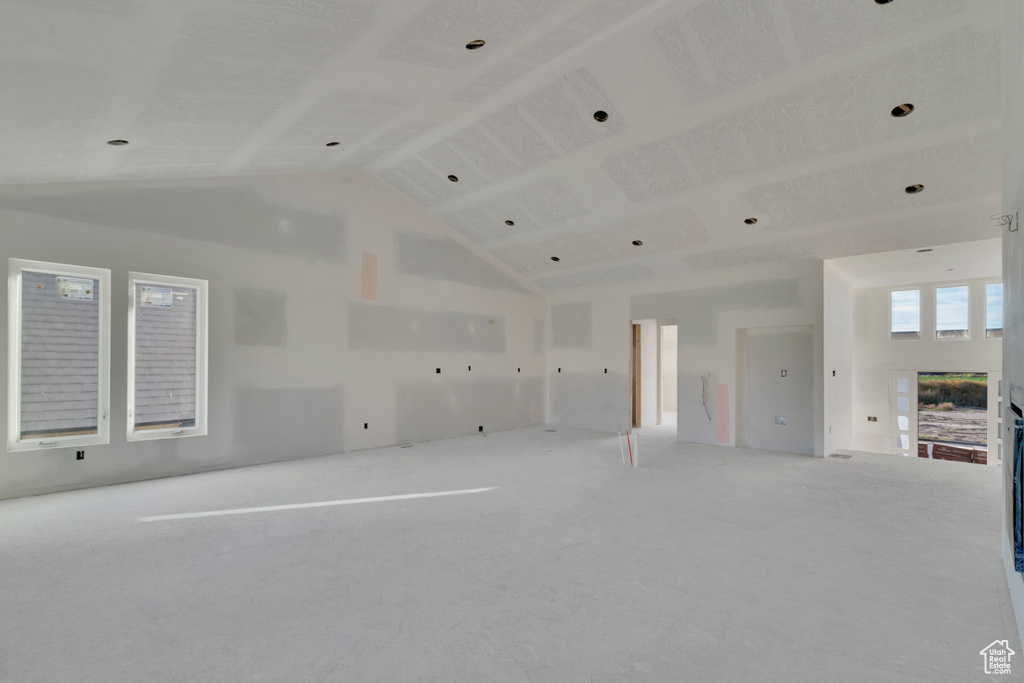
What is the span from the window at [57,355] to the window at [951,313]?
1265cm

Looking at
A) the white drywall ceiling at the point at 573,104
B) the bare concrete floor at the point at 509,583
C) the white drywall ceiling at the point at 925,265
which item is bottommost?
the bare concrete floor at the point at 509,583

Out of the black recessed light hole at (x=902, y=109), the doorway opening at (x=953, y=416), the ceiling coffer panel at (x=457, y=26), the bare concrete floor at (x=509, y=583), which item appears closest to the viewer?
the bare concrete floor at (x=509, y=583)

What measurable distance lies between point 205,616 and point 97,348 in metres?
3.88

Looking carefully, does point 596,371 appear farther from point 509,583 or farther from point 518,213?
point 509,583

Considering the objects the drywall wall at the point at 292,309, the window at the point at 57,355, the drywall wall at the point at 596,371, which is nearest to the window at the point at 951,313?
the drywall wall at the point at 596,371

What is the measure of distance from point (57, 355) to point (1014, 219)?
23.9ft

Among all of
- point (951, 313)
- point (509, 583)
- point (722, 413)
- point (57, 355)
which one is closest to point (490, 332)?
point (722, 413)

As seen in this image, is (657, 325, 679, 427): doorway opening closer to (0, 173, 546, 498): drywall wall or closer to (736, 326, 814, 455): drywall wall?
(736, 326, 814, 455): drywall wall

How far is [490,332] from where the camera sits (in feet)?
29.0

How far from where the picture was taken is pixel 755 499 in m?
4.61

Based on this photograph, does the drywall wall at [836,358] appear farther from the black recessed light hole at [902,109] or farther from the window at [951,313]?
the black recessed light hole at [902,109]

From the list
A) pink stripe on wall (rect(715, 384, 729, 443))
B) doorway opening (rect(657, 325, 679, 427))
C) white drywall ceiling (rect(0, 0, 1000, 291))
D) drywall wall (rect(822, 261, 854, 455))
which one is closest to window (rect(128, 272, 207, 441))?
white drywall ceiling (rect(0, 0, 1000, 291))

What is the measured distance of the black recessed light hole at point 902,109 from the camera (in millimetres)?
4101

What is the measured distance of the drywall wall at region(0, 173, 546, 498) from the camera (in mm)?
4918
